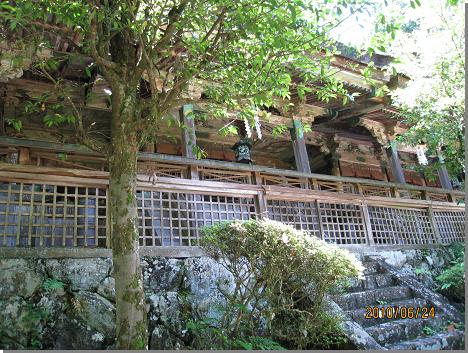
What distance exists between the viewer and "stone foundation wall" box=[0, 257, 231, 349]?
4.54m

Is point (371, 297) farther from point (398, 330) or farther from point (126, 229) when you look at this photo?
point (126, 229)

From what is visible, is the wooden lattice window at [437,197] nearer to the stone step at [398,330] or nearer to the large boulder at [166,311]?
the stone step at [398,330]

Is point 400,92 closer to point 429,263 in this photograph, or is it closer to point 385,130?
point 385,130

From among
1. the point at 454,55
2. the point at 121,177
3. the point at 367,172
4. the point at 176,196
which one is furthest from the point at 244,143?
the point at 367,172

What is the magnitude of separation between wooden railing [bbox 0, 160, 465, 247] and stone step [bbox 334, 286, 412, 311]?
1621mm

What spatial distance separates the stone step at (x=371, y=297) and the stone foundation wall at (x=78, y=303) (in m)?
1.97

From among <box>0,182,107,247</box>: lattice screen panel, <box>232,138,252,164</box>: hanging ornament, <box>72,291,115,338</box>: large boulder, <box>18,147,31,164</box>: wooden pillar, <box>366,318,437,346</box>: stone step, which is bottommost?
<box>366,318,437,346</box>: stone step

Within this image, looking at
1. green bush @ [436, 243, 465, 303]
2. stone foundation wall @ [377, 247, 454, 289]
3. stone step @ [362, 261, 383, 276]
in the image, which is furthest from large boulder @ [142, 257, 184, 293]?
green bush @ [436, 243, 465, 303]

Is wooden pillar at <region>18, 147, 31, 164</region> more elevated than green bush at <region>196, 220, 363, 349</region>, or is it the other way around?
wooden pillar at <region>18, 147, 31, 164</region>

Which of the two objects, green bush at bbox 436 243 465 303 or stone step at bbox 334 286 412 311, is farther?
green bush at bbox 436 243 465 303

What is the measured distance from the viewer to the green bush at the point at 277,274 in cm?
489

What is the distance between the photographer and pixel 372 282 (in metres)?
7.16
